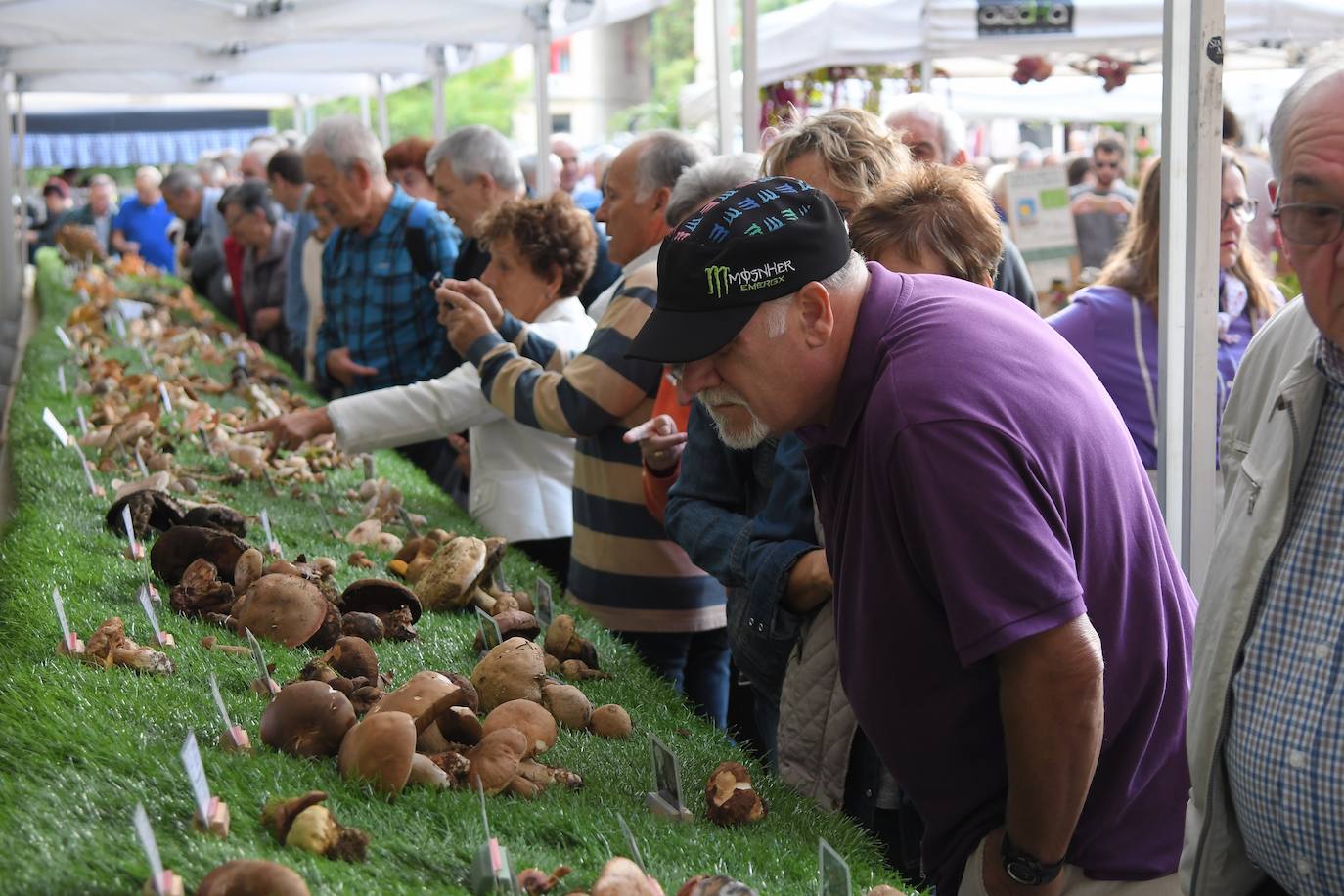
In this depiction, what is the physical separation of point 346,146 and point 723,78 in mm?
1470

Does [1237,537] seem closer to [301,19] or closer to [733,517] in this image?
[733,517]

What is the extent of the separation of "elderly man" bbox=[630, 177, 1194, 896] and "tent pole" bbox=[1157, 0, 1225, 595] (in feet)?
2.64

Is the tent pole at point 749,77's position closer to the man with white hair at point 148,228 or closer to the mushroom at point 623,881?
the mushroom at point 623,881

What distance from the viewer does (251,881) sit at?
1280mm

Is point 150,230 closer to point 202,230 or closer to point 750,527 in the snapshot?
point 202,230

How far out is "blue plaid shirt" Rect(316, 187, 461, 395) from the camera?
5105mm

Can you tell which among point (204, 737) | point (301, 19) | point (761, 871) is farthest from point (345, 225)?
point (761, 871)

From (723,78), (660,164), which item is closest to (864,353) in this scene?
(660,164)

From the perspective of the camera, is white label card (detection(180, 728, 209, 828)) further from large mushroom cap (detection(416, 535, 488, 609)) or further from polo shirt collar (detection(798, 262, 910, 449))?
large mushroom cap (detection(416, 535, 488, 609))

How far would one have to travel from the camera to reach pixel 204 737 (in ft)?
5.99

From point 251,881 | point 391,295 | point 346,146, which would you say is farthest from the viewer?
point 391,295

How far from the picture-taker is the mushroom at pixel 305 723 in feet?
5.87

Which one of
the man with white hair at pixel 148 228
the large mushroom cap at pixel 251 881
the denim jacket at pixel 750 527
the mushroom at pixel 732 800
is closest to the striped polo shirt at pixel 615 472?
the denim jacket at pixel 750 527

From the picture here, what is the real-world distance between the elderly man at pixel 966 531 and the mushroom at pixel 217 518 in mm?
1568
